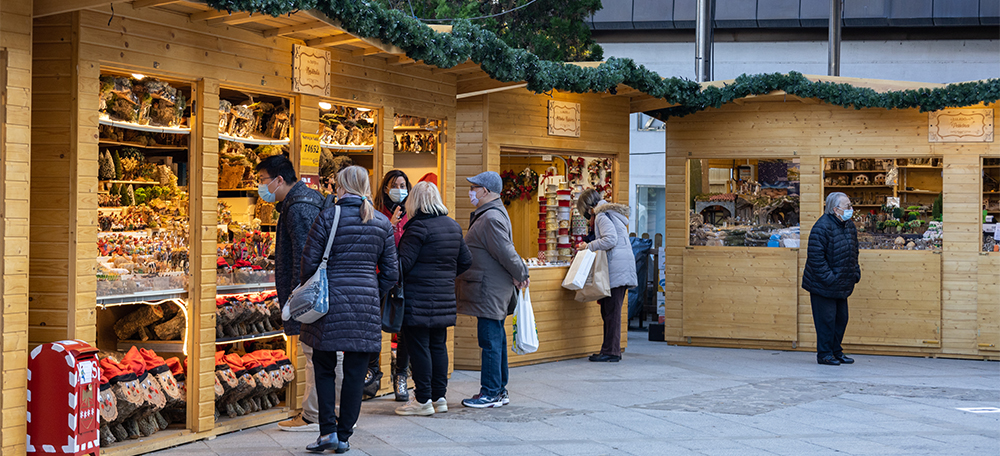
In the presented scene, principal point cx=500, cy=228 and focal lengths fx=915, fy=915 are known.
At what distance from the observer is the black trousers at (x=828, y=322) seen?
9078 millimetres

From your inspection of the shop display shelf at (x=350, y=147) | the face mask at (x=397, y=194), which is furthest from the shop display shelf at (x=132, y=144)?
the face mask at (x=397, y=194)

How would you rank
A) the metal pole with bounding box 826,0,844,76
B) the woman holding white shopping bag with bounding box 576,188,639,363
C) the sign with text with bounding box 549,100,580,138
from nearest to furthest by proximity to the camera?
the woman holding white shopping bag with bounding box 576,188,639,363 → the sign with text with bounding box 549,100,580,138 → the metal pole with bounding box 826,0,844,76

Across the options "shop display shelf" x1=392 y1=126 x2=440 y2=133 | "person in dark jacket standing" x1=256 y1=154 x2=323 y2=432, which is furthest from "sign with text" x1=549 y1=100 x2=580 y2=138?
"person in dark jacket standing" x1=256 y1=154 x2=323 y2=432

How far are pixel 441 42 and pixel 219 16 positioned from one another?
69.0 inches

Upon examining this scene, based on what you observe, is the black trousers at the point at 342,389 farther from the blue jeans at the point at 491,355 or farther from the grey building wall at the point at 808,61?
the grey building wall at the point at 808,61

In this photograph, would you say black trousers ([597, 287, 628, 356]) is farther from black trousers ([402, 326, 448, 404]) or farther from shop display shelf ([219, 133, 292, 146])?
shop display shelf ([219, 133, 292, 146])

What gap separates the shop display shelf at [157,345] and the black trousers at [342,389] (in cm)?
108

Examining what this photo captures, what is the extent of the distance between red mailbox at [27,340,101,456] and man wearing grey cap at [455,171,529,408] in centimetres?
272

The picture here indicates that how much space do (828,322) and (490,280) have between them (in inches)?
163

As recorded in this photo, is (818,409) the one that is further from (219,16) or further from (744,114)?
(219,16)

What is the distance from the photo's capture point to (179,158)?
5.93m

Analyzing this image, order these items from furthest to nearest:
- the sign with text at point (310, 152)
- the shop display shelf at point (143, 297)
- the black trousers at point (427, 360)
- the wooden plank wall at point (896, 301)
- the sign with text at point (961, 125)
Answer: the wooden plank wall at point (896, 301), the sign with text at point (961, 125), the sign with text at point (310, 152), the black trousers at point (427, 360), the shop display shelf at point (143, 297)

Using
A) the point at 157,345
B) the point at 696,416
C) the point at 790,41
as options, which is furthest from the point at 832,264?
the point at 790,41

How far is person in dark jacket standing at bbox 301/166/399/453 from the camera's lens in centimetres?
515
